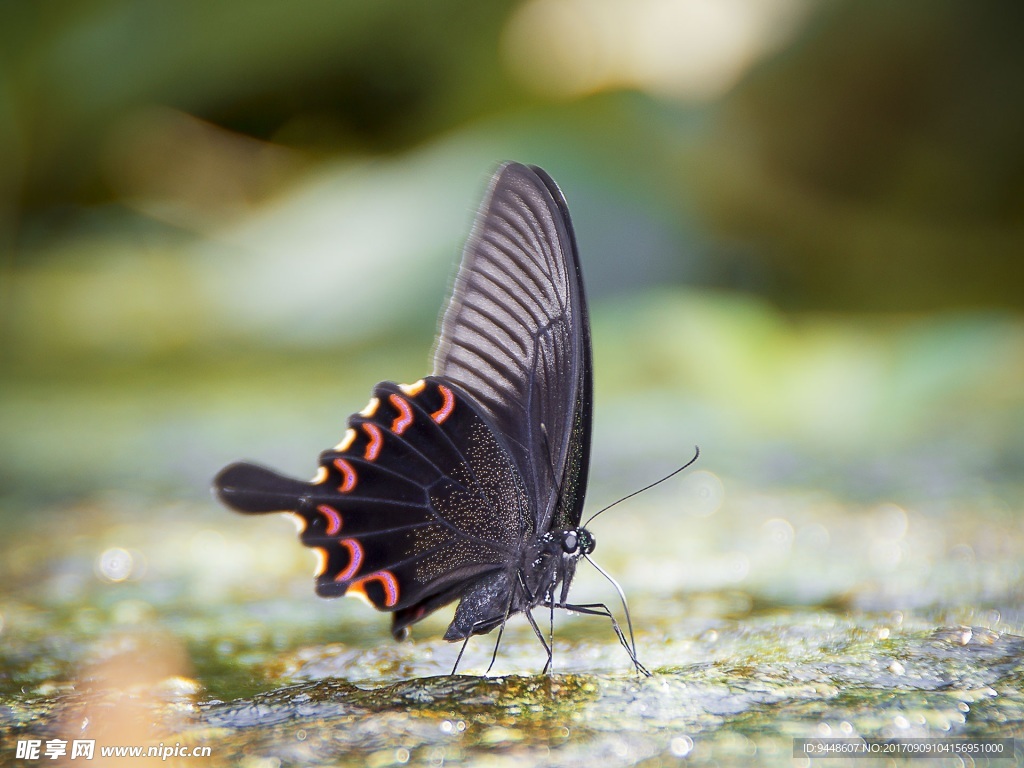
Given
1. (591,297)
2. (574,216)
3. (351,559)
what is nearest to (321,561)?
(351,559)

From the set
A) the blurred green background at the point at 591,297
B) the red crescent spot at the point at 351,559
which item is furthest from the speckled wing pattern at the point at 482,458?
the blurred green background at the point at 591,297

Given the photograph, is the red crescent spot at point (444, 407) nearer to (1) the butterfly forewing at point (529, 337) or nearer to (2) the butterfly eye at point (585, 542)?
(1) the butterfly forewing at point (529, 337)

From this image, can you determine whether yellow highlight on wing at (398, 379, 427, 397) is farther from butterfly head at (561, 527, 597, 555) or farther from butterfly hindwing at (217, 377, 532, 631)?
butterfly head at (561, 527, 597, 555)

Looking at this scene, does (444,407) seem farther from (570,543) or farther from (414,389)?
(570,543)

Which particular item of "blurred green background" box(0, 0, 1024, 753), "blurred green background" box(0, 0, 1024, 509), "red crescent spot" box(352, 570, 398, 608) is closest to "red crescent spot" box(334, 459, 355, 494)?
"red crescent spot" box(352, 570, 398, 608)

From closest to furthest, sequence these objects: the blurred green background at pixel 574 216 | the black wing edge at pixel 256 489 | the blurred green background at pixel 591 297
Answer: the black wing edge at pixel 256 489 → the blurred green background at pixel 591 297 → the blurred green background at pixel 574 216

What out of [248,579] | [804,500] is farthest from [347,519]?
[804,500]

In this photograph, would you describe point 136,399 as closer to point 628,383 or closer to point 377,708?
point 628,383
